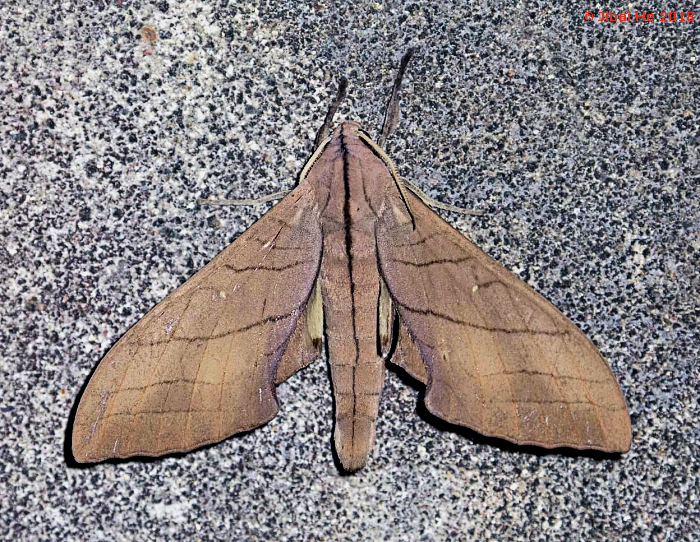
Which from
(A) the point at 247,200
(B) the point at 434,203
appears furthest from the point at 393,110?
(A) the point at 247,200

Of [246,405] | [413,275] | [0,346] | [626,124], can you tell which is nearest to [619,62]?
[626,124]

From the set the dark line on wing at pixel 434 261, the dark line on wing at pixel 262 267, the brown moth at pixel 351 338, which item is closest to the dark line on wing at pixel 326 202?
the brown moth at pixel 351 338

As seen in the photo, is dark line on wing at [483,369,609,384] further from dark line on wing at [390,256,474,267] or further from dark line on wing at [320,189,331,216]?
dark line on wing at [320,189,331,216]

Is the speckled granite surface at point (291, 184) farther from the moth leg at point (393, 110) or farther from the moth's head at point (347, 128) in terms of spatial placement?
the moth's head at point (347, 128)

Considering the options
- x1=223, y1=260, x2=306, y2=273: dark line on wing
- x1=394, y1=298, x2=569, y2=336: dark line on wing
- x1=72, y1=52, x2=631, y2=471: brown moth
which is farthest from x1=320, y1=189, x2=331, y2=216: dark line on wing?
x1=394, y1=298, x2=569, y2=336: dark line on wing

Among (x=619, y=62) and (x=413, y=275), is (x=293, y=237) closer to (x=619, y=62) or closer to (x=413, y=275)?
(x=413, y=275)
